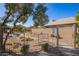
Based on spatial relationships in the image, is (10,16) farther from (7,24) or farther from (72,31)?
(72,31)

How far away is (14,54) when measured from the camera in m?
11.2

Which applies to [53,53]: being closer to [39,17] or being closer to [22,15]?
[39,17]

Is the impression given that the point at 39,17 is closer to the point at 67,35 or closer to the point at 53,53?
the point at 67,35

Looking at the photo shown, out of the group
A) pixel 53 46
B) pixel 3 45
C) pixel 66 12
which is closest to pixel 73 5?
pixel 66 12

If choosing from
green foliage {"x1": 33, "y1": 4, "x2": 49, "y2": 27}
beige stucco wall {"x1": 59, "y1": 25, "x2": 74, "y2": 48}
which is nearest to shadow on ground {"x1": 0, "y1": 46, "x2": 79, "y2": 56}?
beige stucco wall {"x1": 59, "y1": 25, "x2": 74, "y2": 48}

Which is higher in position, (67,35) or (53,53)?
(67,35)

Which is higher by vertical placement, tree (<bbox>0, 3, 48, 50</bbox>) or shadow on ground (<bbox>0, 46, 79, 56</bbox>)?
tree (<bbox>0, 3, 48, 50</bbox>)

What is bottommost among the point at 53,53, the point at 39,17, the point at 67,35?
the point at 53,53

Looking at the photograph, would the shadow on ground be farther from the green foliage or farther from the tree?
the green foliage

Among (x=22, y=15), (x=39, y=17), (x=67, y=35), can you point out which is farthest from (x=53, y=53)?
(x=22, y=15)

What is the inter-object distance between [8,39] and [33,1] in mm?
918

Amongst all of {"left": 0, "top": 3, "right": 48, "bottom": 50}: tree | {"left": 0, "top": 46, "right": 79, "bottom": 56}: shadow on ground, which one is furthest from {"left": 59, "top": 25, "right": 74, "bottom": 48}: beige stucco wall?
{"left": 0, "top": 3, "right": 48, "bottom": 50}: tree

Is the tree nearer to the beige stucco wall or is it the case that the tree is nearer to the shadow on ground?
the shadow on ground

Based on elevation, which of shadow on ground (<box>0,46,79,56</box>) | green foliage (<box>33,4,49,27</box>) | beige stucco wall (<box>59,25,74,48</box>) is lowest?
shadow on ground (<box>0,46,79,56</box>)
